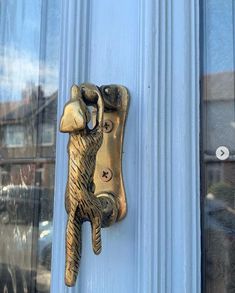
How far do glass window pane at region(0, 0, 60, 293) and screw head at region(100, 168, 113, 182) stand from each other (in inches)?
5.7

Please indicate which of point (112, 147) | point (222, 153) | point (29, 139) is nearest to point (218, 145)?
point (222, 153)

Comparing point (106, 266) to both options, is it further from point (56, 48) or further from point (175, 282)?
point (56, 48)

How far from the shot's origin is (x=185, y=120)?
54 centimetres

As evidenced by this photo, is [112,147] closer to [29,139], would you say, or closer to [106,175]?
[106,175]

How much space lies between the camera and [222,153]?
21.6 inches

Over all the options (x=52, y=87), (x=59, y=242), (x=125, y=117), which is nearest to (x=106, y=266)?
(x=59, y=242)

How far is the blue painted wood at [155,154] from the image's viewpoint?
53 cm

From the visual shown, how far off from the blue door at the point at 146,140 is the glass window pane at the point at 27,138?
0.23 feet

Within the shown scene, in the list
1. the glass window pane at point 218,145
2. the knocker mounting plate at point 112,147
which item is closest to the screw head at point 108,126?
the knocker mounting plate at point 112,147

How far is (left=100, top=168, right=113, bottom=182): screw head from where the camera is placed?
0.55 m

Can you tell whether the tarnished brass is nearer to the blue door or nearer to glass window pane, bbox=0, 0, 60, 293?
the blue door

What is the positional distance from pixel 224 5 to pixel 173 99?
0.14 metres

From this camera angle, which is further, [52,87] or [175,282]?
[52,87]

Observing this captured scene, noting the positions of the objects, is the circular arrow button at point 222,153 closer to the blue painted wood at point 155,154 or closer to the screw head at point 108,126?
the blue painted wood at point 155,154
